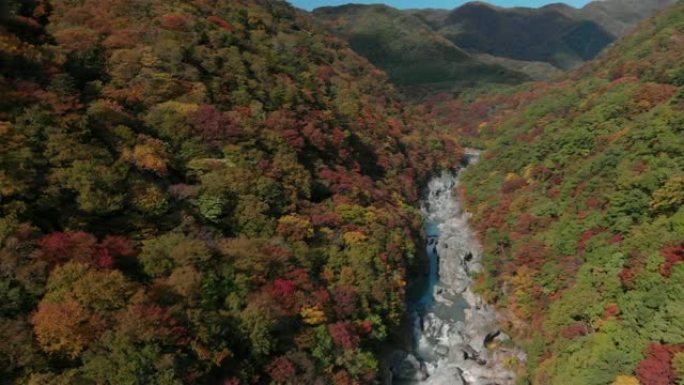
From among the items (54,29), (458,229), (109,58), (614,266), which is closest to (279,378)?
(614,266)

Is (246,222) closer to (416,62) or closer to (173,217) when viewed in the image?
(173,217)

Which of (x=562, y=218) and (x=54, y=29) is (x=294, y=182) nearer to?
(x=54, y=29)

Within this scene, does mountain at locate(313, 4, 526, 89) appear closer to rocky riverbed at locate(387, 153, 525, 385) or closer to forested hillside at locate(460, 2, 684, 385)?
forested hillside at locate(460, 2, 684, 385)

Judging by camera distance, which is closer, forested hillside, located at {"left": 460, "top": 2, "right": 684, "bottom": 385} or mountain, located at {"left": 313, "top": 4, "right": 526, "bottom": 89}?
forested hillside, located at {"left": 460, "top": 2, "right": 684, "bottom": 385}

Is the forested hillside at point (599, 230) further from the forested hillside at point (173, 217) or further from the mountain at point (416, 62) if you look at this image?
the mountain at point (416, 62)

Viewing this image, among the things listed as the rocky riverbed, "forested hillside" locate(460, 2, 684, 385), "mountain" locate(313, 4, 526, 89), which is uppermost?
"mountain" locate(313, 4, 526, 89)

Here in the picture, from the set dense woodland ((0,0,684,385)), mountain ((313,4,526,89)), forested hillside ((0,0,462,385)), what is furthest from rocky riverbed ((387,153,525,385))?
mountain ((313,4,526,89))

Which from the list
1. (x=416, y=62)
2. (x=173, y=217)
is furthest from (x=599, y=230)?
(x=416, y=62)
